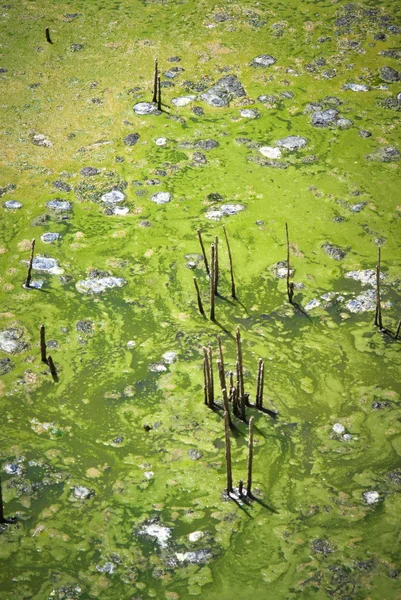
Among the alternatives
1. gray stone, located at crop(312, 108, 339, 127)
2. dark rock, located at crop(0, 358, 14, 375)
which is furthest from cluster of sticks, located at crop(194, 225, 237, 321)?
gray stone, located at crop(312, 108, 339, 127)

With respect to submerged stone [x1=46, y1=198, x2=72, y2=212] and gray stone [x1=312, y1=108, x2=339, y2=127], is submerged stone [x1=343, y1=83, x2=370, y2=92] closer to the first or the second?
gray stone [x1=312, y1=108, x2=339, y2=127]

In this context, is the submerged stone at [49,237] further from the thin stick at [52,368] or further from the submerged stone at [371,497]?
the submerged stone at [371,497]

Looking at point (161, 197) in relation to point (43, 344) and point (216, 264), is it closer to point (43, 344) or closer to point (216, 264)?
point (216, 264)

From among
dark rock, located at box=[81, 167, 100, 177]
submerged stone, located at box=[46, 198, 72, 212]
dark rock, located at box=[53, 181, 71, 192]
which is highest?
dark rock, located at box=[81, 167, 100, 177]

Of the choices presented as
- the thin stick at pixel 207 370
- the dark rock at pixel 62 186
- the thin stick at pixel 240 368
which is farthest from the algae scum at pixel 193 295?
the thin stick at pixel 240 368

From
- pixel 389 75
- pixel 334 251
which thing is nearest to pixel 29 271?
pixel 334 251

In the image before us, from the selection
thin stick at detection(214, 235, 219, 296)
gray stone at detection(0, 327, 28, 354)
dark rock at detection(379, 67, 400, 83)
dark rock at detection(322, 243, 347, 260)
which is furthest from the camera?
dark rock at detection(379, 67, 400, 83)
